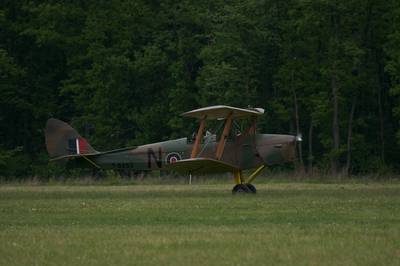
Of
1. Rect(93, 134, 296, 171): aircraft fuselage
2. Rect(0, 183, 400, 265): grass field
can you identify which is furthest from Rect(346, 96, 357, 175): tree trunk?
Rect(0, 183, 400, 265): grass field

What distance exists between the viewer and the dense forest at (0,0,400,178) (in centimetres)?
4681

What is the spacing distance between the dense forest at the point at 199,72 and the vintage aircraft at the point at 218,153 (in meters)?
15.6

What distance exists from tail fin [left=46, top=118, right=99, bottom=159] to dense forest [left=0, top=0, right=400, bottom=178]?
15.9 meters

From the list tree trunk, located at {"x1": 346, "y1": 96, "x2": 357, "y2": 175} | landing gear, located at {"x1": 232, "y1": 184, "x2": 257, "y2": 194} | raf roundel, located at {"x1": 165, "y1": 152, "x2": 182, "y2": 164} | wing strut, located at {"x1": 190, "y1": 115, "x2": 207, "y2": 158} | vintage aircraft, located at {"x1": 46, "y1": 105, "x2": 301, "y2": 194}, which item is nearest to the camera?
landing gear, located at {"x1": 232, "y1": 184, "x2": 257, "y2": 194}

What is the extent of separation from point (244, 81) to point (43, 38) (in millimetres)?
11649

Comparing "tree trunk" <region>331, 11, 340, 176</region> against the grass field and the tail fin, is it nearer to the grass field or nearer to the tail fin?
the tail fin

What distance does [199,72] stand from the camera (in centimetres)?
5038

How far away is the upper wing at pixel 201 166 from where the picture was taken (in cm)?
2680

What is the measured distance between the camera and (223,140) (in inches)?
1100

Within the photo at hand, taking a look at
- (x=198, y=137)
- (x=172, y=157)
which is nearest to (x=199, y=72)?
(x=172, y=157)

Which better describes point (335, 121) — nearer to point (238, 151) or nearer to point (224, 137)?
point (238, 151)

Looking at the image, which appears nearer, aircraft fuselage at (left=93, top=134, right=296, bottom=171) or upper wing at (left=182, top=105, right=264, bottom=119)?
upper wing at (left=182, top=105, right=264, bottom=119)

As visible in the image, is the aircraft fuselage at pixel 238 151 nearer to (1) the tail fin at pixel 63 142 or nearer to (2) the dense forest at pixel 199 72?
(1) the tail fin at pixel 63 142

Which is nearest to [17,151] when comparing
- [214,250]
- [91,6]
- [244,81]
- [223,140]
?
[91,6]
